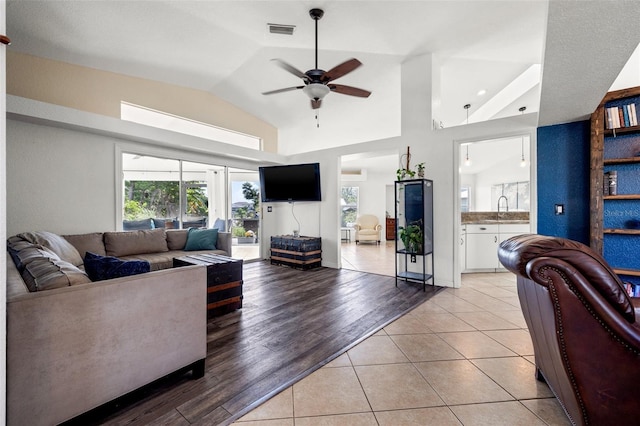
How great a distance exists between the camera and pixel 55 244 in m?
2.98

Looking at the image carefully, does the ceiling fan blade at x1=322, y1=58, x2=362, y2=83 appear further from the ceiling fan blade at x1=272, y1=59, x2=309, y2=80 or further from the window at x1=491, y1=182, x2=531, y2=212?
the window at x1=491, y1=182, x2=531, y2=212

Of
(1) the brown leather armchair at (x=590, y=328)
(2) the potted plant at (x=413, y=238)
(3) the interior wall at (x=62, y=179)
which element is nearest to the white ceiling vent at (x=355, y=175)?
(2) the potted plant at (x=413, y=238)

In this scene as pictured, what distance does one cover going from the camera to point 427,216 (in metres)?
4.22

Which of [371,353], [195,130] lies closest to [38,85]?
[195,130]

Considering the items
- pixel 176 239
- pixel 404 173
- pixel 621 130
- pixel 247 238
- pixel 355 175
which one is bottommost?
pixel 247 238

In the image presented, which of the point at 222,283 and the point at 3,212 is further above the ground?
the point at 3,212

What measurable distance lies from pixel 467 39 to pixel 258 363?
4.45 meters

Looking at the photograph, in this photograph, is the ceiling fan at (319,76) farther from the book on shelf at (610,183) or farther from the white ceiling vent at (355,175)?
the white ceiling vent at (355,175)

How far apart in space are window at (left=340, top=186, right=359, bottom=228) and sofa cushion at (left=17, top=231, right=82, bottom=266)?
7.93m

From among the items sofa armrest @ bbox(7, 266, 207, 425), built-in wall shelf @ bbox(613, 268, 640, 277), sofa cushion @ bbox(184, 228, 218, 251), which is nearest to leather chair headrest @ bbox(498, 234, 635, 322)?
sofa armrest @ bbox(7, 266, 207, 425)

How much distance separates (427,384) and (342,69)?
284 cm

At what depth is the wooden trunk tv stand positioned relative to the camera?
5.20m

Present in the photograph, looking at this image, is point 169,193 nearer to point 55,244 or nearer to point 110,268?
point 55,244

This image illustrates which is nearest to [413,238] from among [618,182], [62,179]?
[618,182]
